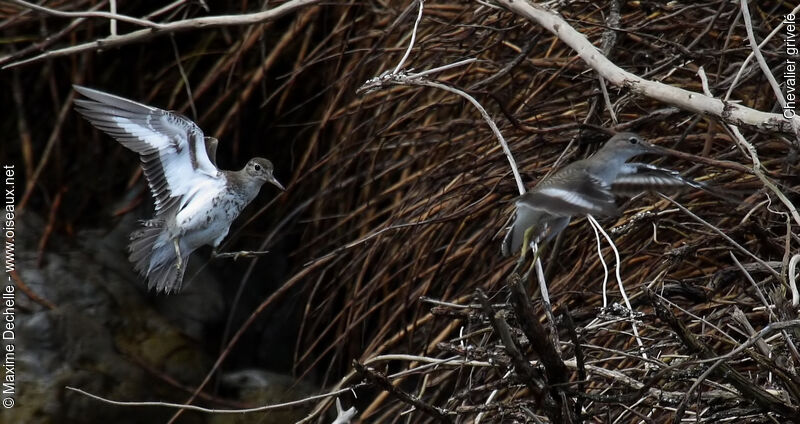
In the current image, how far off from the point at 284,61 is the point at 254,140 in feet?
1.17

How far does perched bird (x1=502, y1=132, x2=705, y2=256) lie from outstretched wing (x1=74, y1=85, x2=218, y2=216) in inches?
35.7

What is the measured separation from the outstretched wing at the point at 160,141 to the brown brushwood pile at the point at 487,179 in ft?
1.94

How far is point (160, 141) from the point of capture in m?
2.57

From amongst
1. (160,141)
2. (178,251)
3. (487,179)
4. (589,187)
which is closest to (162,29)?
(160,141)

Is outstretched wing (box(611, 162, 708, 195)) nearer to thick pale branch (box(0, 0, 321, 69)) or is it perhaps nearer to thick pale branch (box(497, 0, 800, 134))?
thick pale branch (box(497, 0, 800, 134))

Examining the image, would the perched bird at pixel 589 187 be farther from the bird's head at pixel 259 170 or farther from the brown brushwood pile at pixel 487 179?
the bird's head at pixel 259 170

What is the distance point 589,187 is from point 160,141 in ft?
3.80

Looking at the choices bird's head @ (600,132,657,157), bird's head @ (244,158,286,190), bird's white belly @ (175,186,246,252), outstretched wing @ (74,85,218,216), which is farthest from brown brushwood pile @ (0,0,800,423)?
outstretched wing @ (74,85,218,216)

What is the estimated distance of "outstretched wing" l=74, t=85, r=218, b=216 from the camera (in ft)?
8.13

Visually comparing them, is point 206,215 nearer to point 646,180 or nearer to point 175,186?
point 175,186

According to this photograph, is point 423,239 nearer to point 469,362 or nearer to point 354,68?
point 354,68

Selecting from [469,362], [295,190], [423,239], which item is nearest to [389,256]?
[423,239]

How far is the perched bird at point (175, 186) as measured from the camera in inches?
99.3

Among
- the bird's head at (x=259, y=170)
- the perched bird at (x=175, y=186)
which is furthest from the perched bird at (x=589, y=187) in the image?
the bird's head at (x=259, y=170)
